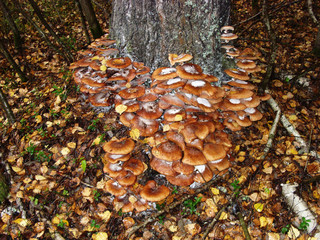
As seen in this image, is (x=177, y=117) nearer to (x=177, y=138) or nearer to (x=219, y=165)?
(x=177, y=138)

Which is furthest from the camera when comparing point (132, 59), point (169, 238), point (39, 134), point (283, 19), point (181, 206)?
point (283, 19)

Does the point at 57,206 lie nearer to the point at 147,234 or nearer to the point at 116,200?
the point at 116,200

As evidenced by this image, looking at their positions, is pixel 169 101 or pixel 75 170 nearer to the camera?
pixel 169 101

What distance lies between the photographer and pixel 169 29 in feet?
11.7

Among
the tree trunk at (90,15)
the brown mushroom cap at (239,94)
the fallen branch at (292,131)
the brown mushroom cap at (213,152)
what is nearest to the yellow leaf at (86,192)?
the brown mushroom cap at (213,152)

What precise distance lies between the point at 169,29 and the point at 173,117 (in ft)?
5.34

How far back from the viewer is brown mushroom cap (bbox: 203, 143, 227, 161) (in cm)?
312

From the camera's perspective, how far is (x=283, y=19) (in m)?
9.02

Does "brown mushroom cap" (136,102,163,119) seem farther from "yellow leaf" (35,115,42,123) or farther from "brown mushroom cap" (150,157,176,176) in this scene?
"yellow leaf" (35,115,42,123)

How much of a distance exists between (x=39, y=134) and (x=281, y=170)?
206 inches

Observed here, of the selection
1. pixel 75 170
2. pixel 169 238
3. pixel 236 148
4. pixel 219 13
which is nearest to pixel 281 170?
pixel 236 148

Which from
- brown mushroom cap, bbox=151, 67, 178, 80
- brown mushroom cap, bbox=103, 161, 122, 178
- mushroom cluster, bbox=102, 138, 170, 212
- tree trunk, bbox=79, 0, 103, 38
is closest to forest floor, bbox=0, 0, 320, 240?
mushroom cluster, bbox=102, 138, 170, 212

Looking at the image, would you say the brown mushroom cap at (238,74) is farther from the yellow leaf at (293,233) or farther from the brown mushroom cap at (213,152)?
the yellow leaf at (293,233)

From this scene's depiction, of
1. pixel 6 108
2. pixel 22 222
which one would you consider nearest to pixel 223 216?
pixel 22 222
